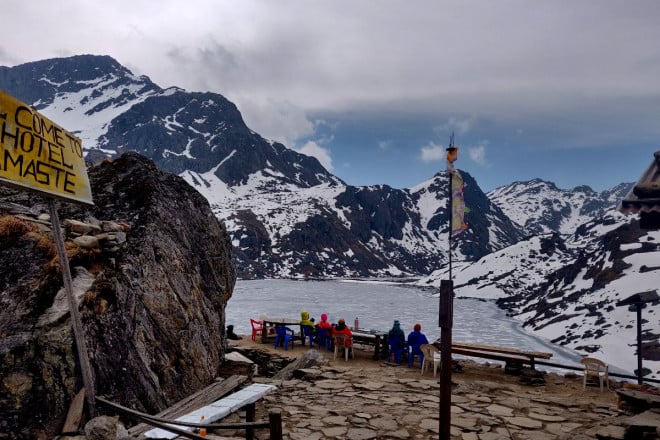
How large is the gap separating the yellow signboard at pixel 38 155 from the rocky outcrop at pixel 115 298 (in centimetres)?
224

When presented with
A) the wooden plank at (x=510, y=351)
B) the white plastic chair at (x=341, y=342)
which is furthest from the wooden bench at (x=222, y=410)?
the wooden plank at (x=510, y=351)

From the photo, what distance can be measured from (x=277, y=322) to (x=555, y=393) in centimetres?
1178

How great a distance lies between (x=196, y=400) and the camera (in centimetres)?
977

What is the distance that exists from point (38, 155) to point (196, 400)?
5.88 meters

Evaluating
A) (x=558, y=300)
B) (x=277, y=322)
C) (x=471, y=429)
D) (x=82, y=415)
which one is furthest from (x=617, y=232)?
(x=82, y=415)

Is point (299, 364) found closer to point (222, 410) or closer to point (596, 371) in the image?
point (222, 410)

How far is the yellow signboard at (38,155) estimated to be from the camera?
21.2 feet

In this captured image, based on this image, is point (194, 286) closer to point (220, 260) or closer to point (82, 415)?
point (220, 260)

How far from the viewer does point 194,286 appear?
12.9m

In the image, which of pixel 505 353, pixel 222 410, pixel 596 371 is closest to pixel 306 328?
pixel 505 353

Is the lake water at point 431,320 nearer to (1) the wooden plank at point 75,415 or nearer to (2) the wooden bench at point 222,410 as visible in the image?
(2) the wooden bench at point 222,410

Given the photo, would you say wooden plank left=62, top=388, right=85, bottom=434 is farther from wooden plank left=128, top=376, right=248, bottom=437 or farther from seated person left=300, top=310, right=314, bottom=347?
seated person left=300, top=310, right=314, bottom=347

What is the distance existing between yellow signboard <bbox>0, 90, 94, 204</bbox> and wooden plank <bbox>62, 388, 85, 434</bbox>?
3.39 m

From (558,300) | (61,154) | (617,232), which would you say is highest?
(617,232)
